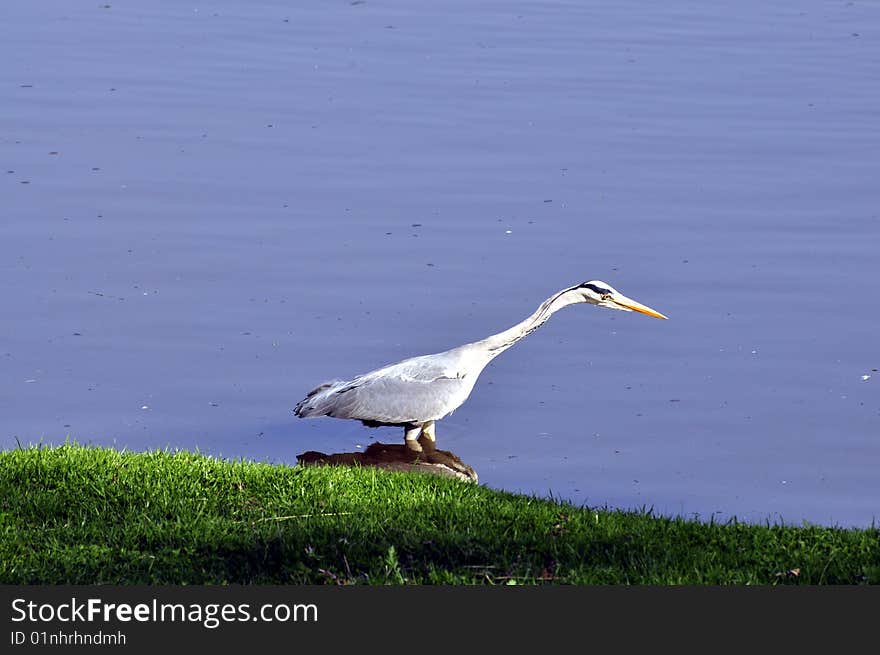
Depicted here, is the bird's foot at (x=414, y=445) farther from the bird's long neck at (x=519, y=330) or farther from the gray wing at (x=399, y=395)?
the bird's long neck at (x=519, y=330)

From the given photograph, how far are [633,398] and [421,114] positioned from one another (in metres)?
6.45

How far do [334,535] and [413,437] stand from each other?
3.24m

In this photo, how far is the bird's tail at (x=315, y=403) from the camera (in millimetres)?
9586

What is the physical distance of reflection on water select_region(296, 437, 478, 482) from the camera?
9242 millimetres

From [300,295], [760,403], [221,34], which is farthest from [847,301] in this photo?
[221,34]

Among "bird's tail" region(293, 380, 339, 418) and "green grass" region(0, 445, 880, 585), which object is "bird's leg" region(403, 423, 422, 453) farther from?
"green grass" region(0, 445, 880, 585)

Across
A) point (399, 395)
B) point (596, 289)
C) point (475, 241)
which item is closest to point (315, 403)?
point (399, 395)

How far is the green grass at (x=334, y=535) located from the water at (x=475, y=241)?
5.72 feet

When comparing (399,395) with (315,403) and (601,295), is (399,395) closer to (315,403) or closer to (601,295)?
(315,403)

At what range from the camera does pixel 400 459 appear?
378 inches

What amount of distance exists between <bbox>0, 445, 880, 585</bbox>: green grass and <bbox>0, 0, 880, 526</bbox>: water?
1742 mm

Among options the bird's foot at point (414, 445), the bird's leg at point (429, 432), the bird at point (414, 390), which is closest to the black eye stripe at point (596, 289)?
the bird at point (414, 390)

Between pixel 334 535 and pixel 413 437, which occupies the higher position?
pixel 413 437

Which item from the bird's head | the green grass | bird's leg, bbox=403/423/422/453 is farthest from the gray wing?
the green grass
